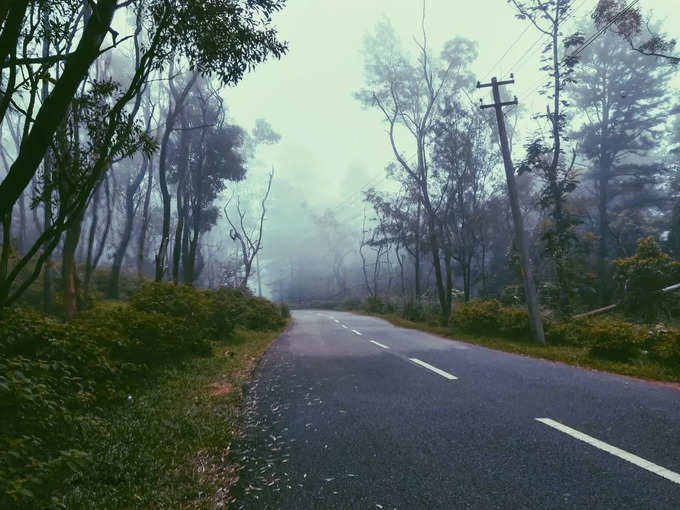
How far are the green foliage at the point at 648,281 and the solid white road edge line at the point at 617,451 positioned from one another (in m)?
15.3

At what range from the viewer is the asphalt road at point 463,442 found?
10.4 ft

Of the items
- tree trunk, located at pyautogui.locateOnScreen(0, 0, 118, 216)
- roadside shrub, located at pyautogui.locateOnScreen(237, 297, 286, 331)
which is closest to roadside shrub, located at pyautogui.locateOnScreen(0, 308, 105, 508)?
tree trunk, located at pyautogui.locateOnScreen(0, 0, 118, 216)

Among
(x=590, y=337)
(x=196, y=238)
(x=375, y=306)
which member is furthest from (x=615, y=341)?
(x=375, y=306)

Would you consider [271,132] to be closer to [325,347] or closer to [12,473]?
[325,347]

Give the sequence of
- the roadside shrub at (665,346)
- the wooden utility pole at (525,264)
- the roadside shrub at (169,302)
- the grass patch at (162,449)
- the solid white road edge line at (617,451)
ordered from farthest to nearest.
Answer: the wooden utility pole at (525,264), the roadside shrub at (169,302), the roadside shrub at (665,346), the grass patch at (162,449), the solid white road edge line at (617,451)

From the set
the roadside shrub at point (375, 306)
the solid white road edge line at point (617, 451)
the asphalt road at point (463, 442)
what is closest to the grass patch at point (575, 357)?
the asphalt road at point (463, 442)

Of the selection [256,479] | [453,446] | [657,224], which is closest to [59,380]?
[256,479]

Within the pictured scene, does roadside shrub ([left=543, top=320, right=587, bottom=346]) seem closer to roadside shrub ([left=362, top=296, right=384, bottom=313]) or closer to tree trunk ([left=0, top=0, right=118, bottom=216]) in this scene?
tree trunk ([left=0, top=0, right=118, bottom=216])

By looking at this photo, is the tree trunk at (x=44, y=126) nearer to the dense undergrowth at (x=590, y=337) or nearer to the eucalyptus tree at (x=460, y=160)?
the dense undergrowth at (x=590, y=337)

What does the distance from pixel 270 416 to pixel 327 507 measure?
2.73 meters

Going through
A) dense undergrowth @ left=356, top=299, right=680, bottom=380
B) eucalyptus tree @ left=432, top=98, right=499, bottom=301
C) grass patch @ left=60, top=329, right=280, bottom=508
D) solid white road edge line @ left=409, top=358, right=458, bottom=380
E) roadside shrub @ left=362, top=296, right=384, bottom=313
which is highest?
eucalyptus tree @ left=432, top=98, right=499, bottom=301

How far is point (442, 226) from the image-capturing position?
88.2ft

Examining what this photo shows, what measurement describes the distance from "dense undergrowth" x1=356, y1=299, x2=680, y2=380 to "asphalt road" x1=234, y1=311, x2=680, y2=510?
164 cm

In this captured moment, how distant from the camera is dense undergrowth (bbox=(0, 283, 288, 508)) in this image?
3.18m
